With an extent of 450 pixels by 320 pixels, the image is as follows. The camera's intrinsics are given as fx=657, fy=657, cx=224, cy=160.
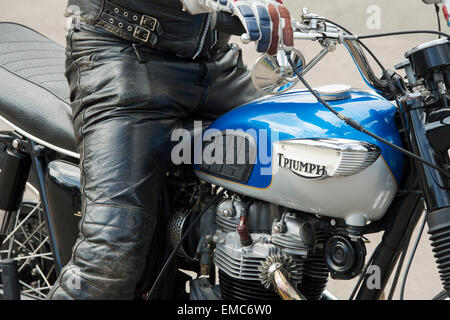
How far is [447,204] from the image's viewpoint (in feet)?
6.14

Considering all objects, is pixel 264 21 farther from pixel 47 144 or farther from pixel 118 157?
pixel 47 144

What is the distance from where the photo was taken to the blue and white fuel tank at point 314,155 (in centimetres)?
200

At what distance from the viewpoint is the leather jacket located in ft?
7.63

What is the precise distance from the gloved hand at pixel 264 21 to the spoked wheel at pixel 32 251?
1658 millimetres

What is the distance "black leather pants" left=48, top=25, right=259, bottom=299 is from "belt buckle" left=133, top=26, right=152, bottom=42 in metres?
0.06

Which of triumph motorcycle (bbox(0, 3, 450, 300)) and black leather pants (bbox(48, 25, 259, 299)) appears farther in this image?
black leather pants (bbox(48, 25, 259, 299))

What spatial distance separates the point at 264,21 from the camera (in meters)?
1.73

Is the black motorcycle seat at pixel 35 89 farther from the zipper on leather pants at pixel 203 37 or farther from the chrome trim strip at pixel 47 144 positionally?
the zipper on leather pants at pixel 203 37

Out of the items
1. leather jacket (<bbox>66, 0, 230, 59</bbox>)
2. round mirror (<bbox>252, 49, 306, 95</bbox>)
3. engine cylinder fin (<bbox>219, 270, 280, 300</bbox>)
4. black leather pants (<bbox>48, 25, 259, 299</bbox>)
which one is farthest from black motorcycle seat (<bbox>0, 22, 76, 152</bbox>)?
round mirror (<bbox>252, 49, 306, 95</bbox>)

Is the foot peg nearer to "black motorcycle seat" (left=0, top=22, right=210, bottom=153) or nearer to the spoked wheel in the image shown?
the spoked wheel

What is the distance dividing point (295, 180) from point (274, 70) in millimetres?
393

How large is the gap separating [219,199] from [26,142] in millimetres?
948

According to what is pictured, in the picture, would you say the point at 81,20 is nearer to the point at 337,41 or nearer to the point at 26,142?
the point at 26,142

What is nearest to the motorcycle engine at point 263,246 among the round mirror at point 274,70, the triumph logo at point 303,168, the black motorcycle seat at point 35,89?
the triumph logo at point 303,168
